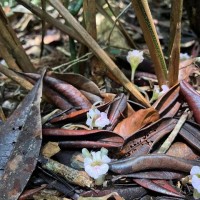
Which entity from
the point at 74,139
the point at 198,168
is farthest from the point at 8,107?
the point at 198,168

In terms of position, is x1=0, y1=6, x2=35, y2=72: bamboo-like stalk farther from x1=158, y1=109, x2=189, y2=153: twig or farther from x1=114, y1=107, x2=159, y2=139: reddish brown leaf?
x1=158, y1=109, x2=189, y2=153: twig

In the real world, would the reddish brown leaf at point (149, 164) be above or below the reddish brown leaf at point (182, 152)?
above

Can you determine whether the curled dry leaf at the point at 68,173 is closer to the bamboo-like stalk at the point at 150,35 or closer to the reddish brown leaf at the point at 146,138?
the reddish brown leaf at the point at 146,138

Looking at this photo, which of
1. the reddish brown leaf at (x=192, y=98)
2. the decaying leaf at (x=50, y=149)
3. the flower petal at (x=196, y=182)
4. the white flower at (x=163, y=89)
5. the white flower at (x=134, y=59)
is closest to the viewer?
the flower petal at (x=196, y=182)

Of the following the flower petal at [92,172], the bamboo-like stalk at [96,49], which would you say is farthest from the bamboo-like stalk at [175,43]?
the flower petal at [92,172]

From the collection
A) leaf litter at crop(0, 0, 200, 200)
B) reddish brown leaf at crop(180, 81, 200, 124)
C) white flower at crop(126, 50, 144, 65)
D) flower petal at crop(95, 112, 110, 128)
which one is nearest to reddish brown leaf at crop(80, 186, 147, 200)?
leaf litter at crop(0, 0, 200, 200)

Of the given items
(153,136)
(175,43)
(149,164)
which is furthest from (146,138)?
(175,43)
